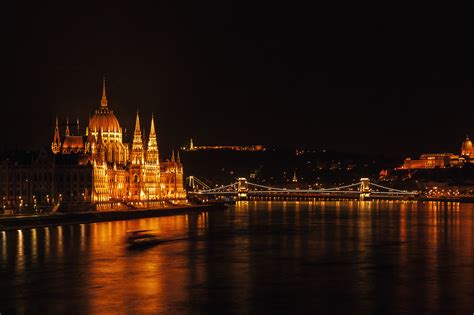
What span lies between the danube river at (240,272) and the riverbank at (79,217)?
61.1 inches

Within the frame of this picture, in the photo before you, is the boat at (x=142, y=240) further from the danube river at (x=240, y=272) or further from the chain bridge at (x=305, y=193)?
the chain bridge at (x=305, y=193)

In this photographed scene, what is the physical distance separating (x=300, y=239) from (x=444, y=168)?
110307 mm

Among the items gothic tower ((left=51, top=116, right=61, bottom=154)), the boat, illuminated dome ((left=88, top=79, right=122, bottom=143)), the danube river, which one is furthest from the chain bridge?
the danube river

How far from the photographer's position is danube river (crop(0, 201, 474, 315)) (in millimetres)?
23219

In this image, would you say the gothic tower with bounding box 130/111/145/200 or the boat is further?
the gothic tower with bounding box 130/111/145/200

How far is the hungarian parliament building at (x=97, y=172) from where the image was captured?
2601 inches

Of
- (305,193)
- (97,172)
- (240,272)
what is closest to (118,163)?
(97,172)

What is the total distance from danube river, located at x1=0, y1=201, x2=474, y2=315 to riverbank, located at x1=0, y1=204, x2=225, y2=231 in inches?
61.1

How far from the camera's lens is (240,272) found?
29531mm

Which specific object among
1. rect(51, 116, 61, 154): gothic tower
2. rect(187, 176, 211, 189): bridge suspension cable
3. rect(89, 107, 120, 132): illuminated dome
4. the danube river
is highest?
rect(89, 107, 120, 132): illuminated dome

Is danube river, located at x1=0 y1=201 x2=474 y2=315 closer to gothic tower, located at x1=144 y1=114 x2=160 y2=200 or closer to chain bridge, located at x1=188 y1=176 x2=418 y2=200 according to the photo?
gothic tower, located at x1=144 y1=114 x2=160 y2=200

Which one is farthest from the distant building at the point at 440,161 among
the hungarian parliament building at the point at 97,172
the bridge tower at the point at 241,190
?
the hungarian parliament building at the point at 97,172

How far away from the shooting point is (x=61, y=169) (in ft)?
218

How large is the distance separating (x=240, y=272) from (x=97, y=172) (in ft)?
137
